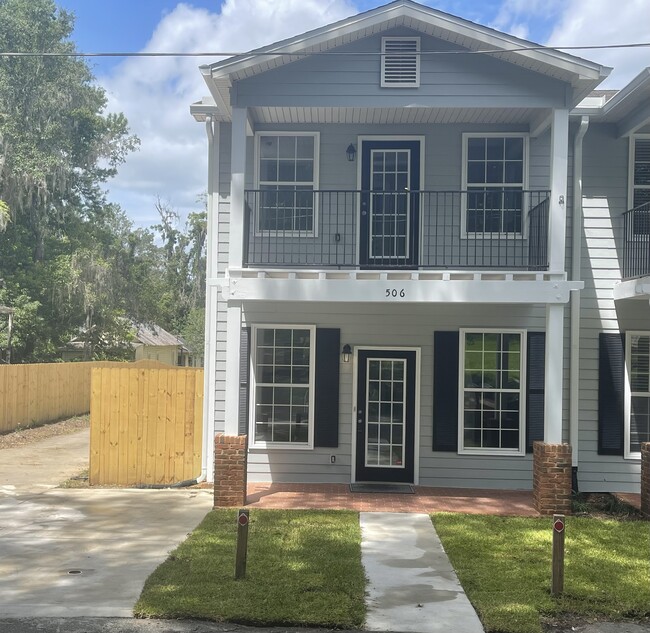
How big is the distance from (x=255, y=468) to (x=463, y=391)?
3394 millimetres

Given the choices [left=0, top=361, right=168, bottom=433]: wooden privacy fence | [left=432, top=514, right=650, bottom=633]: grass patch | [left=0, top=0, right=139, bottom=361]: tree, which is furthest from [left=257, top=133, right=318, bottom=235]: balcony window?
[left=0, top=0, right=139, bottom=361]: tree

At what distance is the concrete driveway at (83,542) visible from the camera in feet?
19.5

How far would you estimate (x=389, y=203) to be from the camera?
36.7 feet

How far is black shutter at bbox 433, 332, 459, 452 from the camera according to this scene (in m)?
11.0

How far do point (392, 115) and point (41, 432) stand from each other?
1267 centimetres

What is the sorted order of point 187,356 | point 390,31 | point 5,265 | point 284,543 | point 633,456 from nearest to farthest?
point 284,543 < point 390,31 < point 633,456 < point 5,265 < point 187,356

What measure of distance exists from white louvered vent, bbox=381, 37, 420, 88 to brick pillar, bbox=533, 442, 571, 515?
514 cm

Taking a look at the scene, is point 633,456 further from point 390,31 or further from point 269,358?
point 390,31

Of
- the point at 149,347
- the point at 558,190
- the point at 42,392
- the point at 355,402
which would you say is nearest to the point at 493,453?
the point at 355,402

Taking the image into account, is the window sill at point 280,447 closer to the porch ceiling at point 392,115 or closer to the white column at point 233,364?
the white column at point 233,364

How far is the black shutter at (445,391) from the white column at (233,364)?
3.13 metres

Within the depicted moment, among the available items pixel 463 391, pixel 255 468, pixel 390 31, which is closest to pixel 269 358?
pixel 255 468

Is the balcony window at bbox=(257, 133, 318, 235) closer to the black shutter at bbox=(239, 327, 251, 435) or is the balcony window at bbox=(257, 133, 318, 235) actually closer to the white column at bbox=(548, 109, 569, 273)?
the black shutter at bbox=(239, 327, 251, 435)

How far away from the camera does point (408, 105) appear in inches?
381
